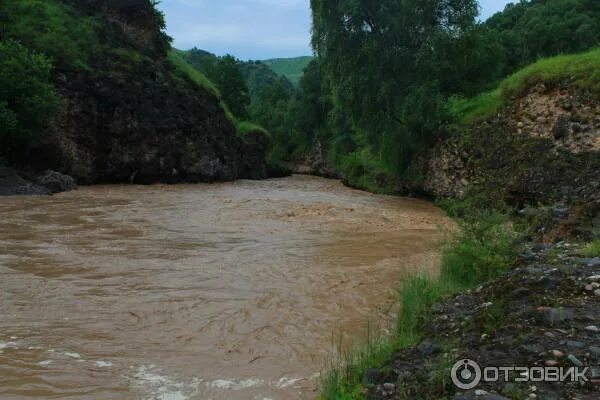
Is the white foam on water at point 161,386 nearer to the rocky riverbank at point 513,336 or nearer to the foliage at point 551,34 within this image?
the rocky riverbank at point 513,336

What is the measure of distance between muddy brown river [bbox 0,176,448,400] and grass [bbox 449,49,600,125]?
8.07 m

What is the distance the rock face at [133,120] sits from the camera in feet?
88.2

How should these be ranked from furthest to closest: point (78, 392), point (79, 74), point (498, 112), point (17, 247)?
point (79, 74), point (498, 112), point (17, 247), point (78, 392)

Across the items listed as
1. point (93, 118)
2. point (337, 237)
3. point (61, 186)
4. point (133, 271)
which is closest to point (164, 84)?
point (93, 118)

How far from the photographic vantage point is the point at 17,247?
10164mm

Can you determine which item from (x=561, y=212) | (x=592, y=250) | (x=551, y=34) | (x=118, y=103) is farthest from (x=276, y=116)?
(x=592, y=250)

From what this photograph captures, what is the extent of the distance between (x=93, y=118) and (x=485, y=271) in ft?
83.0

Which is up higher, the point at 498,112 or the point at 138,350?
the point at 498,112

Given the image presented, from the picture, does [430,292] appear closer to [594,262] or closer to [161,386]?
[594,262]

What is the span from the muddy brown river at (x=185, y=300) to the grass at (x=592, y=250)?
2.39m

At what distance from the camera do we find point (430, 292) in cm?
638

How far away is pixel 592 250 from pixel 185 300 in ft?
16.4

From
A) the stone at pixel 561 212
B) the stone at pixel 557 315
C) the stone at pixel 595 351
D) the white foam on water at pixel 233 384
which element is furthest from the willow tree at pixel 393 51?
the stone at pixel 595 351

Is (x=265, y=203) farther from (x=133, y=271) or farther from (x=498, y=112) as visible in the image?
(x=133, y=271)
